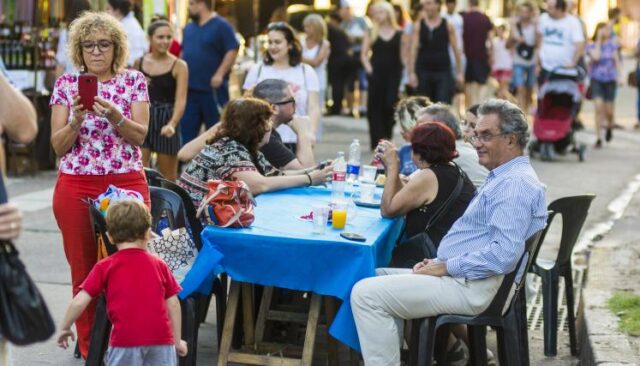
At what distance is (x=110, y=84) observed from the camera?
6.27 meters

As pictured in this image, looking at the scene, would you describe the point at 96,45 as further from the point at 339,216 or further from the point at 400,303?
the point at 400,303

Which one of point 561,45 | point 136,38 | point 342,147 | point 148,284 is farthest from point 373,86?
point 148,284

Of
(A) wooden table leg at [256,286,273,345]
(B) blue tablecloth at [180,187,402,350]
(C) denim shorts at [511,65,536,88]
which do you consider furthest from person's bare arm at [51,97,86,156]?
(C) denim shorts at [511,65,536,88]

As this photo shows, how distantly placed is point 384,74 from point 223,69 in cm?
341

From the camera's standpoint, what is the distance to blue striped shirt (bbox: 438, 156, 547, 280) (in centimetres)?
554

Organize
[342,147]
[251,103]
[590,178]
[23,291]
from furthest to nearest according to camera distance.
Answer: [342,147], [590,178], [251,103], [23,291]

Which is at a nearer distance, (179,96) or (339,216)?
(339,216)

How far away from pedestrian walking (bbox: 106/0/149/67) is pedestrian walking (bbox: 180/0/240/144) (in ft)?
1.57

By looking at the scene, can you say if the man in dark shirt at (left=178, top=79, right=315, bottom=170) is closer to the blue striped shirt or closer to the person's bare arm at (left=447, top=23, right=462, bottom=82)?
the blue striped shirt

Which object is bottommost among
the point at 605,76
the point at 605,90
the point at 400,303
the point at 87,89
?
the point at 400,303

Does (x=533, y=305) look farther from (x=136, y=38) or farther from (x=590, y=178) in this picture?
(x=590, y=178)

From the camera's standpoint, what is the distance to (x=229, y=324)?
19.9 feet

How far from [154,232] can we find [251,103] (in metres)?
0.93

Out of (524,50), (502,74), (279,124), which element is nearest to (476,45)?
(524,50)
